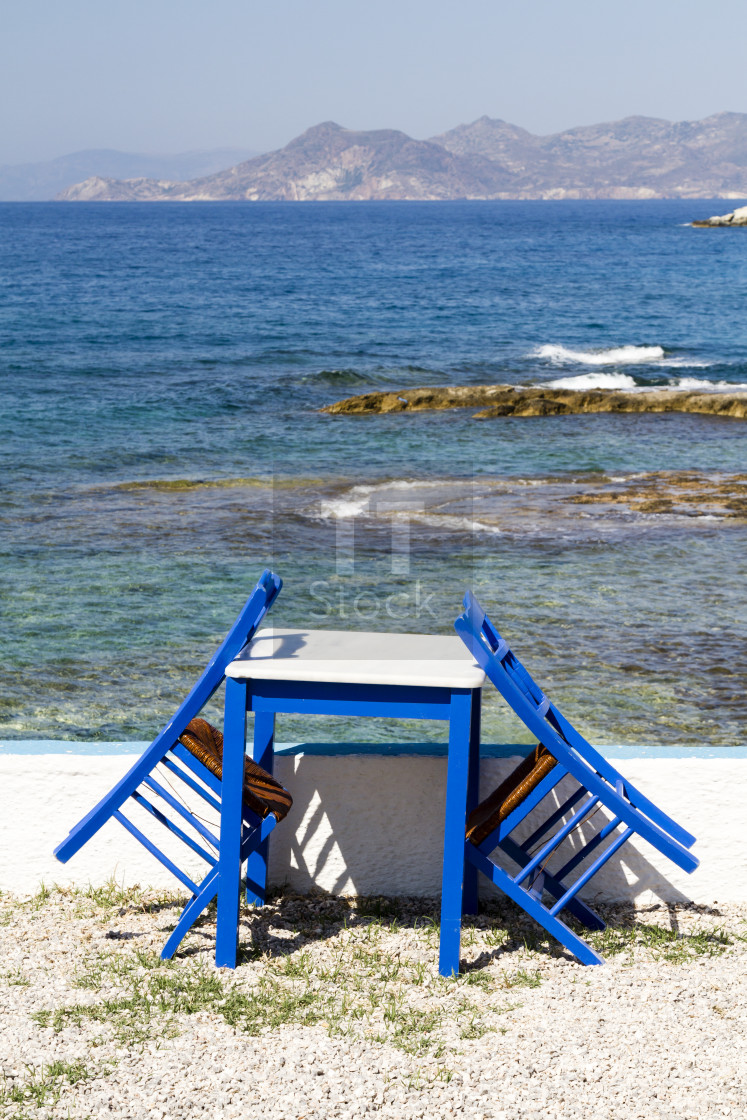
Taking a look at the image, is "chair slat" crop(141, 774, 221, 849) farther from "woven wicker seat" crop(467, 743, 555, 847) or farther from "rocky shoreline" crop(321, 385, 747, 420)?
"rocky shoreline" crop(321, 385, 747, 420)

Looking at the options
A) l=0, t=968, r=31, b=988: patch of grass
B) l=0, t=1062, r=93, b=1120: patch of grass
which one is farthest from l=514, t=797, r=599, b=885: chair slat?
l=0, t=968, r=31, b=988: patch of grass

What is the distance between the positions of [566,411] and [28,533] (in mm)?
13452

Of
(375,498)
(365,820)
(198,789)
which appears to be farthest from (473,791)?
(375,498)

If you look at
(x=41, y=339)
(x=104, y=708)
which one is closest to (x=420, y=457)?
(x=104, y=708)

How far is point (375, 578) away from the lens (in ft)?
41.7

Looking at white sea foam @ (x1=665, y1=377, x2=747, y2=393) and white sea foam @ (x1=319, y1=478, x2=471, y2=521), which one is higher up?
white sea foam @ (x1=665, y1=377, x2=747, y2=393)

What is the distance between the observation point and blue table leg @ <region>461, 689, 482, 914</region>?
4.42 m

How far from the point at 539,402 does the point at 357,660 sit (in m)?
21.2

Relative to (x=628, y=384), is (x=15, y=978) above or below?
below

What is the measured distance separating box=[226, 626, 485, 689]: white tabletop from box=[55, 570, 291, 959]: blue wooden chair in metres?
0.12

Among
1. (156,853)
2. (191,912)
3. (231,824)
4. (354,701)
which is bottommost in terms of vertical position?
(191,912)

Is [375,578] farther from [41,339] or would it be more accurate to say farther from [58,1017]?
[41,339]

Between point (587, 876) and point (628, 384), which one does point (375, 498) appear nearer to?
point (587, 876)

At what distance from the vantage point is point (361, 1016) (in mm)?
3656
